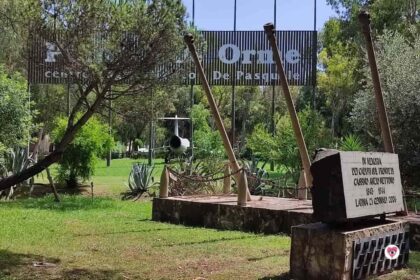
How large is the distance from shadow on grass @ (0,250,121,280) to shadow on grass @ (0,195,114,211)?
5655mm

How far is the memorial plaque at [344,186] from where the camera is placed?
6.34 meters

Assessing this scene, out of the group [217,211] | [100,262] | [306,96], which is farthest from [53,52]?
[306,96]

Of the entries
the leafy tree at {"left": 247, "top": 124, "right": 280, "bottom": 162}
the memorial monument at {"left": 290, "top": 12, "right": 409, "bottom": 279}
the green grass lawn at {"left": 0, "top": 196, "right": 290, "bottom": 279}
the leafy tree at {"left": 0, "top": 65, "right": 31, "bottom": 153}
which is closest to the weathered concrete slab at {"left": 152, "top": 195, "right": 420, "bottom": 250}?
the green grass lawn at {"left": 0, "top": 196, "right": 290, "bottom": 279}

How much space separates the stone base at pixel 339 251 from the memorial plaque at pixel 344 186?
21cm

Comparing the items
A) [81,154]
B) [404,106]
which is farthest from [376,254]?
[81,154]

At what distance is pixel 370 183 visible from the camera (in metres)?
6.81

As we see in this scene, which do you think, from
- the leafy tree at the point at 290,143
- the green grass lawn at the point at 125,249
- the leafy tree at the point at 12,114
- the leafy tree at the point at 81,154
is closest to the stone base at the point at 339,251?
the green grass lawn at the point at 125,249

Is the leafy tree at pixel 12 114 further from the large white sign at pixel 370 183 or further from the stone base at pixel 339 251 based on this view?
the large white sign at pixel 370 183

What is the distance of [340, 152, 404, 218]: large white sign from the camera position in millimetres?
6404

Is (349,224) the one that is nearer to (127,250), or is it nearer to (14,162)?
(127,250)

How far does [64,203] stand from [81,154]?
3.25 m

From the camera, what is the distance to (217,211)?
10.9m

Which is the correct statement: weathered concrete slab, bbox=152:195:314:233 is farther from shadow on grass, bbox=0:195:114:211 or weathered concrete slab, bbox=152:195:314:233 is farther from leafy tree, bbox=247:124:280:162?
leafy tree, bbox=247:124:280:162

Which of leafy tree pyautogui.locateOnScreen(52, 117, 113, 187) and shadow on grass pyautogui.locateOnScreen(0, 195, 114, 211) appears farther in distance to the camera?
leafy tree pyautogui.locateOnScreen(52, 117, 113, 187)
